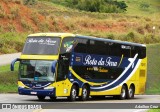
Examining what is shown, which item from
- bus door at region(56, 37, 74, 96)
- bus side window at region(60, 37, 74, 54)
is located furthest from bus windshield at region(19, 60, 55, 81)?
bus side window at region(60, 37, 74, 54)

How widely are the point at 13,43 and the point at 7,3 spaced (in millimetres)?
11744

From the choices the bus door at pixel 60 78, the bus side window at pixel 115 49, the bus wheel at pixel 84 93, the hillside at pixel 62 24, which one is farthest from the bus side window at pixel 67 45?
the hillside at pixel 62 24

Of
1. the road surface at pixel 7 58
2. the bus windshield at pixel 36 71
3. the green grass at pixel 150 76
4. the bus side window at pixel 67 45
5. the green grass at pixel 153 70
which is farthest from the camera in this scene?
the green grass at pixel 153 70

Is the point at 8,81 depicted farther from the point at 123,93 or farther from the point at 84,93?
the point at 84,93

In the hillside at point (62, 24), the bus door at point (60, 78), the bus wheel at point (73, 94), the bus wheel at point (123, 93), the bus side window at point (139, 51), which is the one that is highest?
the hillside at point (62, 24)

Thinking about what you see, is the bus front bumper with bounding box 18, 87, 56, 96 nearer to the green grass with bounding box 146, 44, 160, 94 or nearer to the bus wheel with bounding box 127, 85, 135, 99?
the bus wheel with bounding box 127, 85, 135, 99

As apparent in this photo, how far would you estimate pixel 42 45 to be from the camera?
28.6 m

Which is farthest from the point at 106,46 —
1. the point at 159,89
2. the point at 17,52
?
the point at 17,52

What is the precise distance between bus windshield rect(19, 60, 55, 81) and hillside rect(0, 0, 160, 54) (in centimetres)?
2166

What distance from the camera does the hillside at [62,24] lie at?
55094mm

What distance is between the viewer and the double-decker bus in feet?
92.2

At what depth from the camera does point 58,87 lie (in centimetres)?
2814

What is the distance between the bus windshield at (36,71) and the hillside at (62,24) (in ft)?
71.1

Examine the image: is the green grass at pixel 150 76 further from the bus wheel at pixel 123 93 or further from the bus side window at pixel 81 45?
the bus side window at pixel 81 45
